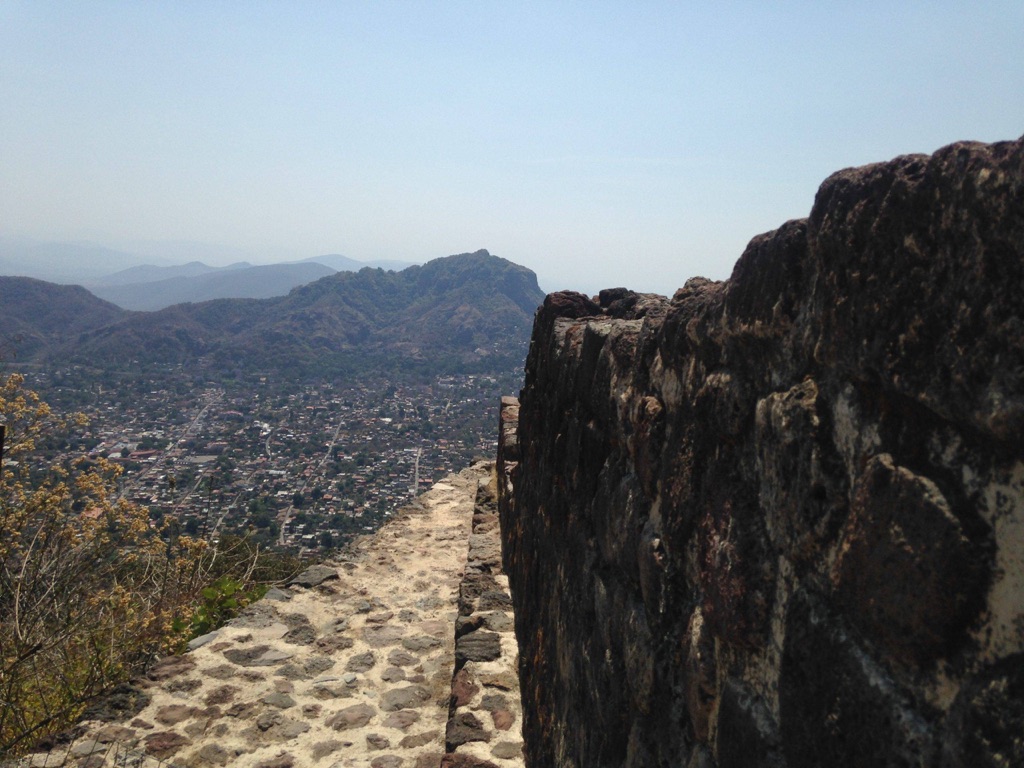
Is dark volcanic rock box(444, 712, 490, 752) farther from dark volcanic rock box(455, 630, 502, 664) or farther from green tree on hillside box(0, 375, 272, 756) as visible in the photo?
green tree on hillside box(0, 375, 272, 756)

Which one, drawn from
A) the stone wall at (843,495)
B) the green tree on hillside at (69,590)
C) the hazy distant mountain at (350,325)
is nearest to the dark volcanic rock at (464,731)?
the stone wall at (843,495)

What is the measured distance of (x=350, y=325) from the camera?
94.2 metres

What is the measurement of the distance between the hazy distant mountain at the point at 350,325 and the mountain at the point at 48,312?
456mm

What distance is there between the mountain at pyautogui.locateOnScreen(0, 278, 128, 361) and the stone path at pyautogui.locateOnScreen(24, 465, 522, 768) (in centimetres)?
7174

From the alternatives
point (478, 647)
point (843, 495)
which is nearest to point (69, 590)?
point (478, 647)

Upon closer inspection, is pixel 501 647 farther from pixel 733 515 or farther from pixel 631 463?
pixel 733 515

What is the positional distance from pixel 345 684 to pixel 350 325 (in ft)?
302

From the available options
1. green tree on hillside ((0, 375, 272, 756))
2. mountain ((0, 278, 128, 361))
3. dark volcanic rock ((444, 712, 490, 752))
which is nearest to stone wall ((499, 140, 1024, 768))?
dark volcanic rock ((444, 712, 490, 752))

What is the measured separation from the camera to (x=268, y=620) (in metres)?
5.43

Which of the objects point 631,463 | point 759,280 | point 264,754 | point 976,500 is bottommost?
point 264,754

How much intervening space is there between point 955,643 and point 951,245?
0.43 metres

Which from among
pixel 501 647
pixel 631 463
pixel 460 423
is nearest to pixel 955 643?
pixel 631 463

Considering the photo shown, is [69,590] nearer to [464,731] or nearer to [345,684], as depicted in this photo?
[345,684]

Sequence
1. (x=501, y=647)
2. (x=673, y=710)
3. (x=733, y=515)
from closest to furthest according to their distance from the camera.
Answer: (x=733, y=515)
(x=673, y=710)
(x=501, y=647)
